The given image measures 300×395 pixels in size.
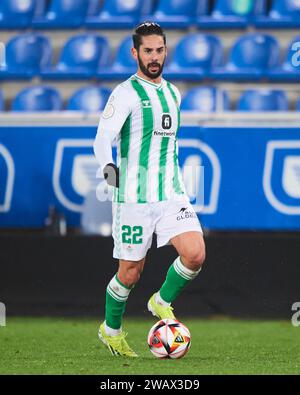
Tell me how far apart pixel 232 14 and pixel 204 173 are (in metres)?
2.66

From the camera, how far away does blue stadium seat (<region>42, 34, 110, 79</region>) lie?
11.1 metres

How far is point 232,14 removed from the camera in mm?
11148

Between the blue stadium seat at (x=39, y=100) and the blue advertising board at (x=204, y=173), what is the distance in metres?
1.15

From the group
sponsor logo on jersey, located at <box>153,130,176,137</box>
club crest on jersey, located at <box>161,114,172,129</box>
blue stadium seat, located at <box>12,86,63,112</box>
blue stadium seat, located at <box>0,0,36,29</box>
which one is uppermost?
blue stadium seat, located at <box>0,0,36,29</box>

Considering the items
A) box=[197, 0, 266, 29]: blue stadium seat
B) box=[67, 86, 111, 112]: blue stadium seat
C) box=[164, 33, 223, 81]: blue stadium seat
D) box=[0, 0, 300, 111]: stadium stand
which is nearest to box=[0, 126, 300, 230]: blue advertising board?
box=[67, 86, 111, 112]: blue stadium seat

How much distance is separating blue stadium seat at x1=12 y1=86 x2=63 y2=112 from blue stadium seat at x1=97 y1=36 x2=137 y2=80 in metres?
0.56

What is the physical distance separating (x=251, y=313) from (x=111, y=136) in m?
3.07

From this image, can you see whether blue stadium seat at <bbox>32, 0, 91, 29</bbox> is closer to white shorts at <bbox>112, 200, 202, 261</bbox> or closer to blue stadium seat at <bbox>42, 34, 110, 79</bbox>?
blue stadium seat at <bbox>42, 34, 110, 79</bbox>

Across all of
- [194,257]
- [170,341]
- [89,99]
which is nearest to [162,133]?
[194,257]

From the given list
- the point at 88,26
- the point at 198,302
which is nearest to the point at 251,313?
the point at 198,302

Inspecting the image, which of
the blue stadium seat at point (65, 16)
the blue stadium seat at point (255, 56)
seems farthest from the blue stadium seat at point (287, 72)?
the blue stadium seat at point (65, 16)

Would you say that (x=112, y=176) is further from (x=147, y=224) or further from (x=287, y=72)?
(x=287, y=72)

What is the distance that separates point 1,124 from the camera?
9.41 metres

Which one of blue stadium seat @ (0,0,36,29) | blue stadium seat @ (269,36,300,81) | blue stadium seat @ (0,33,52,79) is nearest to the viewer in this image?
blue stadium seat @ (269,36,300,81)
